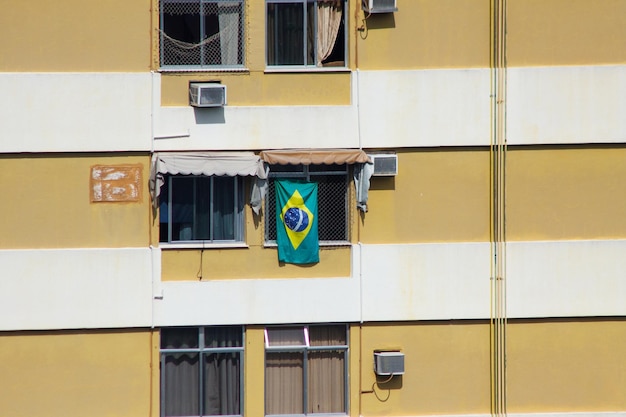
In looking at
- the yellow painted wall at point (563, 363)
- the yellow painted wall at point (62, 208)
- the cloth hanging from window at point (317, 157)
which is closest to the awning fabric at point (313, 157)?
the cloth hanging from window at point (317, 157)

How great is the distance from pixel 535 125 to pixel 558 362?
3.53 meters

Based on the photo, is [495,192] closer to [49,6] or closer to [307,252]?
[307,252]

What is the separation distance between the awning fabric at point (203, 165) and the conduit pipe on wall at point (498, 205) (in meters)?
3.44

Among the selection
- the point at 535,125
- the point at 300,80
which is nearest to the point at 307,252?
the point at 300,80

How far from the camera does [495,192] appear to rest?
47.1ft

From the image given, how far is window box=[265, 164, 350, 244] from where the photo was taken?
1442cm

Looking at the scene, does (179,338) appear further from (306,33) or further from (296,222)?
(306,33)

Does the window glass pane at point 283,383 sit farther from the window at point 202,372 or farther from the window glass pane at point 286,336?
the window at point 202,372

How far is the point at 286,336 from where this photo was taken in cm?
1447

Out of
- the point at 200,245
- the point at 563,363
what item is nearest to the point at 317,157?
the point at 200,245

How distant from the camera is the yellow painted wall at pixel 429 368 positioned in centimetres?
1441

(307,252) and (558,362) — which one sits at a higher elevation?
(307,252)

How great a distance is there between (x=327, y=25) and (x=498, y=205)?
3.67 m

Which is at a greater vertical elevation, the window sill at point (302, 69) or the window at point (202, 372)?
the window sill at point (302, 69)
